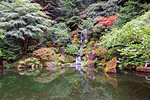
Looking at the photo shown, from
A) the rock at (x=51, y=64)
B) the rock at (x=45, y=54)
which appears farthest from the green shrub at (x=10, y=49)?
the rock at (x=51, y=64)

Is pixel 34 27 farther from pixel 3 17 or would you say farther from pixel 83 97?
pixel 83 97

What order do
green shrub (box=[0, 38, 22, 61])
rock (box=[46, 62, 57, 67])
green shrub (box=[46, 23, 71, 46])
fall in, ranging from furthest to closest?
1. green shrub (box=[46, 23, 71, 46])
2. rock (box=[46, 62, 57, 67])
3. green shrub (box=[0, 38, 22, 61])

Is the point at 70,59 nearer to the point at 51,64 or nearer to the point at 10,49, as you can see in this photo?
the point at 51,64

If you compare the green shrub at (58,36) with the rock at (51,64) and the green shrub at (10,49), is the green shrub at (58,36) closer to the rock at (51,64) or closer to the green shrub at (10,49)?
the rock at (51,64)

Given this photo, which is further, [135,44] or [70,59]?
[70,59]

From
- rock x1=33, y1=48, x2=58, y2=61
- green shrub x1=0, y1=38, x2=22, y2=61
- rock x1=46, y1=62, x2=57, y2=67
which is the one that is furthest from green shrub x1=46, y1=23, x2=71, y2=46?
green shrub x1=0, y1=38, x2=22, y2=61

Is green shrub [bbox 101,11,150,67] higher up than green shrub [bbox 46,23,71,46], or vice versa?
green shrub [bbox 46,23,71,46]

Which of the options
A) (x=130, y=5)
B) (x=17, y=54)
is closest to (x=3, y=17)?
(x=17, y=54)

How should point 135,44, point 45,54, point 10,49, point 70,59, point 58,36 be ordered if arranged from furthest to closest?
point 58,36
point 70,59
point 10,49
point 45,54
point 135,44

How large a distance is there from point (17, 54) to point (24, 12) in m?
3.54

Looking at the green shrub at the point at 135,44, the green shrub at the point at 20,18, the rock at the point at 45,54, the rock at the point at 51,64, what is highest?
the green shrub at the point at 20,18

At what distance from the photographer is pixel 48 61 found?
28.9ft

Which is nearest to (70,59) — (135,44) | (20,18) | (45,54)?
(45,54)

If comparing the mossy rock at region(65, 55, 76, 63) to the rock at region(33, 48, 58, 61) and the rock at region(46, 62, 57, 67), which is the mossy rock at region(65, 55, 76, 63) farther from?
the rock at region(46, 62, 57, 67)
